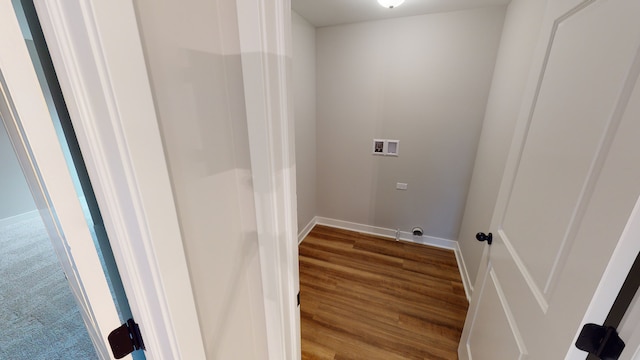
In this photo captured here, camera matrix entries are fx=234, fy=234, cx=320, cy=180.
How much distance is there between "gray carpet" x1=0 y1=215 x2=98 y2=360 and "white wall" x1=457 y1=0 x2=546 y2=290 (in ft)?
9.57

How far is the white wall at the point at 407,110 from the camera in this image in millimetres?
2150

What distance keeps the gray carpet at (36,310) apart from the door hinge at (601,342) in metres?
2.37

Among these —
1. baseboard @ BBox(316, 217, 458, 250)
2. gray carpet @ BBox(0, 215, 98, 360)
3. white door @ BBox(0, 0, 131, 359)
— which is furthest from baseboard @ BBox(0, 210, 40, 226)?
white door @ BBox(0, 0, 131, 359)

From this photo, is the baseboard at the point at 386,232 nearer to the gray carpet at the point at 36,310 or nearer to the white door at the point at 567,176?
the white door at the point at 567,176

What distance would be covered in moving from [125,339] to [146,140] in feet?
1.63

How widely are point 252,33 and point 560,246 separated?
41.1 inches

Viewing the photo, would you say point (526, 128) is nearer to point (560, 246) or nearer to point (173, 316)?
point (560, 246)

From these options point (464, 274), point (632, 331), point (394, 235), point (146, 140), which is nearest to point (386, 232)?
point (394, 235)

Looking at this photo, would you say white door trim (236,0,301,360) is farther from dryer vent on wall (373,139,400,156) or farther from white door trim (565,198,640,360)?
dryer vent on wall (373,139,400,156)

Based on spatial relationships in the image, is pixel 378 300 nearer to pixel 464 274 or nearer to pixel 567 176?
pixel 464 274

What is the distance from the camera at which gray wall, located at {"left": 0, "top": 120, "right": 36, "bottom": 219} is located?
9.66ft

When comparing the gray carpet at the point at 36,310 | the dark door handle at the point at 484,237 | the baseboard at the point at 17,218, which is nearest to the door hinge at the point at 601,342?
the dark door handle at the point at 484,237

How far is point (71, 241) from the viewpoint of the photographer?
46 cm

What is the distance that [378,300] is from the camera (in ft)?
6.56
